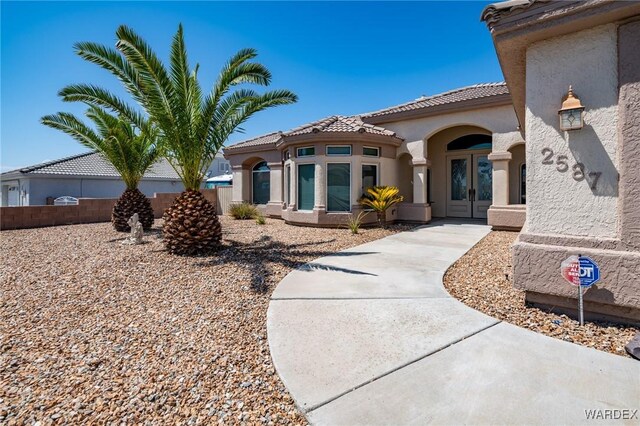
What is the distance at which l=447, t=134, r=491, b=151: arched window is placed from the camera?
14.2 meters

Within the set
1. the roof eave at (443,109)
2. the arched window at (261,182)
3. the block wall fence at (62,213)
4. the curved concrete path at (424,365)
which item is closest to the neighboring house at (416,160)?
the roof eave at (443,109)

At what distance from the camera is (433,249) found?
8398 mm

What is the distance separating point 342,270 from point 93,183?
25.9 metres

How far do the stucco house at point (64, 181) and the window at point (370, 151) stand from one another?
595 inches

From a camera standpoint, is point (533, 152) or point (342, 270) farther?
point (342, 270)

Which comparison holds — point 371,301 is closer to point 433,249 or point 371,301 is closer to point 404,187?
point 433,249

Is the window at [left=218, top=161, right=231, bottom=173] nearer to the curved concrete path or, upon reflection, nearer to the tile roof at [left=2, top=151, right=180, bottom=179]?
the tile roof at [left=2, top=151, right=180, bottom=179]

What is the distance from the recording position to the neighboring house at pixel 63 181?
2214 centimetres

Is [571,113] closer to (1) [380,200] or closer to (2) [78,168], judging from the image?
(1) [380,200]

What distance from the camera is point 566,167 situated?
4.11 m

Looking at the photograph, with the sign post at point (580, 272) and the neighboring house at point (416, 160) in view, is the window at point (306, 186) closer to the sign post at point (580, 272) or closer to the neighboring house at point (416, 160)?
the neighboring house at point (416, 160)

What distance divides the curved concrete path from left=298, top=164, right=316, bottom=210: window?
319 inches

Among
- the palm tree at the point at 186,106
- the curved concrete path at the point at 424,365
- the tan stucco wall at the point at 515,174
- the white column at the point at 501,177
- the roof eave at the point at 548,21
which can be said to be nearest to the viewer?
the curved concrete path at the point at 424,365

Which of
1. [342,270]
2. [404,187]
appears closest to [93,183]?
[404,187]
